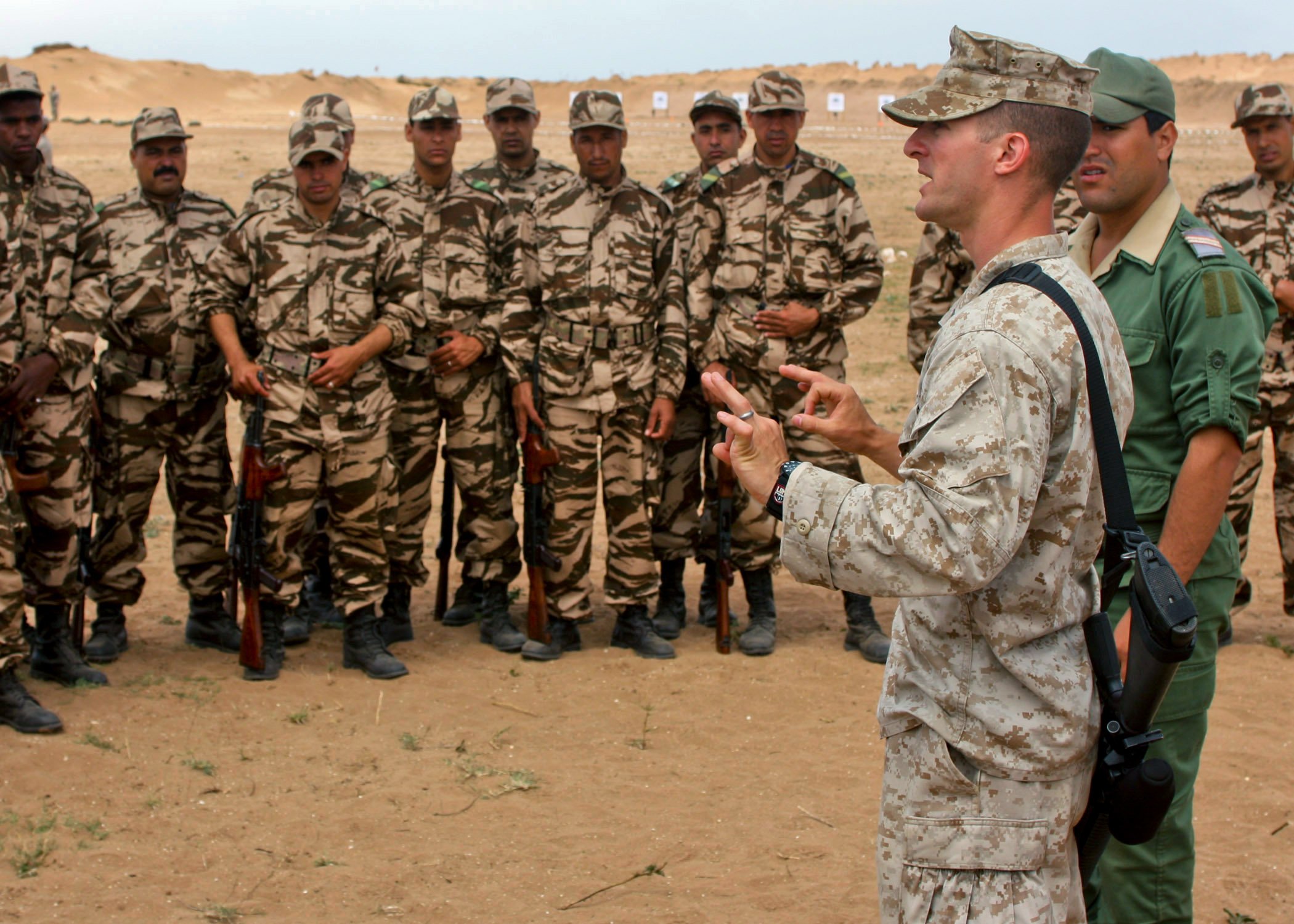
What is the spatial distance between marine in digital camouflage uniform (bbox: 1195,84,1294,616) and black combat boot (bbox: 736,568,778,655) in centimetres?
Result: 235

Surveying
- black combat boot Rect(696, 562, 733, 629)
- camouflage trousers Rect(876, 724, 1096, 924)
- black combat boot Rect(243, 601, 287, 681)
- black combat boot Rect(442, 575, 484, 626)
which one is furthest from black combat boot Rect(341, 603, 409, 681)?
camouflage trousers Rect(876, 724, 1096, 924)

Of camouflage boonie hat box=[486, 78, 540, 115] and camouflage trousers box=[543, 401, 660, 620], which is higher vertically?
camouflage boonie hat box=[486, 78, 540, 115]

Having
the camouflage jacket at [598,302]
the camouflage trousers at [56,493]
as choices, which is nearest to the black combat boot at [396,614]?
the camouflage jacket at [598,302]

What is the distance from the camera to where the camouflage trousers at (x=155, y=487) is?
6227 millimetres

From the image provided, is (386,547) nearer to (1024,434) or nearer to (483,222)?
(483,222)

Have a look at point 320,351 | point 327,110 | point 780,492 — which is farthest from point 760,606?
point 780,492

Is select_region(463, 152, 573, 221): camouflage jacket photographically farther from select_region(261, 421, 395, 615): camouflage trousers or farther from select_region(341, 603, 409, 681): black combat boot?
select_region(341, 603, 409, 681): black combat boot

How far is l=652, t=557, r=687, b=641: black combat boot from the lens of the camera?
710 centimetres

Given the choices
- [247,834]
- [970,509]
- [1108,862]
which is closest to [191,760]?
[247,834]

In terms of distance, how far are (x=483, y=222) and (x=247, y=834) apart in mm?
3425

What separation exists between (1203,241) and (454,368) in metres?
4.20

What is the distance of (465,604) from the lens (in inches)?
285

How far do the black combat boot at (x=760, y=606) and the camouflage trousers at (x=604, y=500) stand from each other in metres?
0.54

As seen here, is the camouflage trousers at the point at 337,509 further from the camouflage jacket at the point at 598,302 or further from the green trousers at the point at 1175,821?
the green trousers at the point at 1175,821
